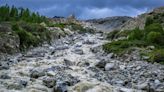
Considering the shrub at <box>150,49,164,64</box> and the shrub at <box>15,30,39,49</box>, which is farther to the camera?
the shrub at <box>15,30,39,49</box>

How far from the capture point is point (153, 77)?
26.7m

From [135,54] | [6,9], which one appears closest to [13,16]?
[6,9]

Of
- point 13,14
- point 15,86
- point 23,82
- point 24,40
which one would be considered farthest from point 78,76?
point 13,14

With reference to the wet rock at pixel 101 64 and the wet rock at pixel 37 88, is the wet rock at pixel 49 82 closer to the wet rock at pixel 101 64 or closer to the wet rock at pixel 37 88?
the wet rock at pixel 37 88

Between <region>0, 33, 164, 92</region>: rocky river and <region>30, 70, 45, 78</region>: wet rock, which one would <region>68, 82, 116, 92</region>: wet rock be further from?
<region>30, 70, 45, 78</region>: wet rock

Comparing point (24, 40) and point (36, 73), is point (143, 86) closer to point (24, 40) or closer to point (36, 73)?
point (36, 73)

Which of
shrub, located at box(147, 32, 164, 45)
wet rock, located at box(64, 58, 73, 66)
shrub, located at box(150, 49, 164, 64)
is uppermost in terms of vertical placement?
shrub, located at box(147, 32, 164, 45)

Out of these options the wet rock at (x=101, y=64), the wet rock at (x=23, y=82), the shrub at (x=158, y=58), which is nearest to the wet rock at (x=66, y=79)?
the wet rock at (x=23, y=82)

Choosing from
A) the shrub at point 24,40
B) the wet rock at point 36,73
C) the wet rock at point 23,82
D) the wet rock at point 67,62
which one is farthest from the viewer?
the shrub at point 24,40

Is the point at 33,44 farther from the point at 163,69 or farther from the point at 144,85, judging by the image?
the point at 144,85

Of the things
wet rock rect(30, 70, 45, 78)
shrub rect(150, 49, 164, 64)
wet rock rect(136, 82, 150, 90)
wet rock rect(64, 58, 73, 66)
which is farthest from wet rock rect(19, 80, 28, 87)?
shrub rect(150, 49, 164, 64)

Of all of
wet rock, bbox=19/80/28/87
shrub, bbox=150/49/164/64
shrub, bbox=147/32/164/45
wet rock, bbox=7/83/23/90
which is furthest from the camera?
shrub, bbox=147/32/164/45

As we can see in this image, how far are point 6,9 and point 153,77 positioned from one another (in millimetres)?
84426

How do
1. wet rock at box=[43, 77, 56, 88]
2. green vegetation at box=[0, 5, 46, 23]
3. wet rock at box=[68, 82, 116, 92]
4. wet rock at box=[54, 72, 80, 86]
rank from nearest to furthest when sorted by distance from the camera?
wet rock at box=[68, 82, 116, 92], wet rock at box=[43, 77, 56, 88], wet rock at box=[54, 72, 80, 86], green vegetation at box=[0, 5, 46, 23]
